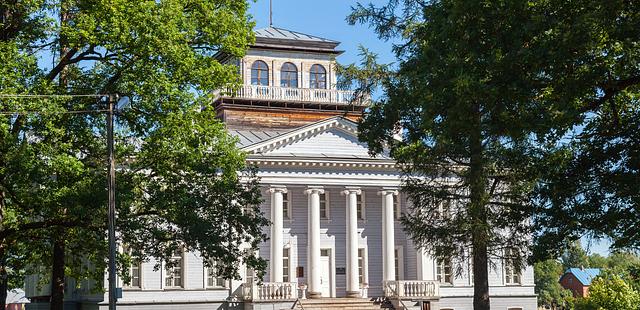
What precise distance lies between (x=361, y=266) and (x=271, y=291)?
661cm

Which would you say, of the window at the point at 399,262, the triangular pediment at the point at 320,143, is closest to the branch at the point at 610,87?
the triangular pediment at the point at 320,143

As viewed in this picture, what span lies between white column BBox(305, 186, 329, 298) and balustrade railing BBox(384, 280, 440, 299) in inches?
142

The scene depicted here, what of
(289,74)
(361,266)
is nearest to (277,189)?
(361,266)

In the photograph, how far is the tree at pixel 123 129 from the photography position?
1045 inches

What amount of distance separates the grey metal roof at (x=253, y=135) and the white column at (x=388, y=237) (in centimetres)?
627

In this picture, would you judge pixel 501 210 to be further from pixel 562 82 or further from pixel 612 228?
pixel 562 82

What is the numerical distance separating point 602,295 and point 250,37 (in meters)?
28.2

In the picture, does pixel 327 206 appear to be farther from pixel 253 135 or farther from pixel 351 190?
pixel 253 135

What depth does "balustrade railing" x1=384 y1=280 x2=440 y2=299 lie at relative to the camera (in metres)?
48.7

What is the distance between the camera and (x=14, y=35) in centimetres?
2845

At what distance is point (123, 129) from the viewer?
29547mm

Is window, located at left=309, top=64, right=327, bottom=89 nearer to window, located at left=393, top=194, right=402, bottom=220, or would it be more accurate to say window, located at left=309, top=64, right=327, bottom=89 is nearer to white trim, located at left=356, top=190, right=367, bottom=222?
white trim, located at left=356, top=190, right=367, bottom=222

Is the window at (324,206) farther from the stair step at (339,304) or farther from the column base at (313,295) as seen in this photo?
the stair step at (339,304)

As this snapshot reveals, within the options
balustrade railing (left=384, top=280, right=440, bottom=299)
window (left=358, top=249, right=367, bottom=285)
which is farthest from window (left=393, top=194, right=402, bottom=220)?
balustrade railing (left=384, top=280, right=440, bottom=299)
